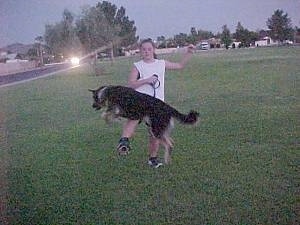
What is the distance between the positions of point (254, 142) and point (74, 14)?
2.15 meters

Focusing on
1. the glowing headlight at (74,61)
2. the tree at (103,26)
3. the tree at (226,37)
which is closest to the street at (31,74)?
the glowing headlight at (74,61)

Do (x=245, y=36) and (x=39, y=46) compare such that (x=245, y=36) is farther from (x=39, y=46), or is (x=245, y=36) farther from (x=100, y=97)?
(x=39, y=46)

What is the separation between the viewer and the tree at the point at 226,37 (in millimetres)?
2270

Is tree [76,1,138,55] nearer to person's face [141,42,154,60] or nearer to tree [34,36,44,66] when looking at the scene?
tree [34,36,44,66]

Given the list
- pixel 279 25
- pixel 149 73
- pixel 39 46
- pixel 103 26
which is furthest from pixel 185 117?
pixel 39 46

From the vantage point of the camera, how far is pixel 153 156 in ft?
11.0

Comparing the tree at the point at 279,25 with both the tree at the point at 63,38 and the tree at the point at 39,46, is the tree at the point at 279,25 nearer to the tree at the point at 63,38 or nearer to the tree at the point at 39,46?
the tree at the point at 63,38

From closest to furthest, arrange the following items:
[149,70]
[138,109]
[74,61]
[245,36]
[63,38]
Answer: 1. [63,38]
2. [74,61]
3. [245,36]
4. [138,109]
5. [149,70]

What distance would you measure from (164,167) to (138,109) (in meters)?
0.91

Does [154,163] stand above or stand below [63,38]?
below

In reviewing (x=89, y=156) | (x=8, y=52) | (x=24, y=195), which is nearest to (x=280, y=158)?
(x=89, y=156)

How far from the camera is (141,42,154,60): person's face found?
2545mm

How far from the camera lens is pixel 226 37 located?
2.29m

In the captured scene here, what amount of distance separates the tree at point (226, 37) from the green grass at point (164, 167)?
0.09m
